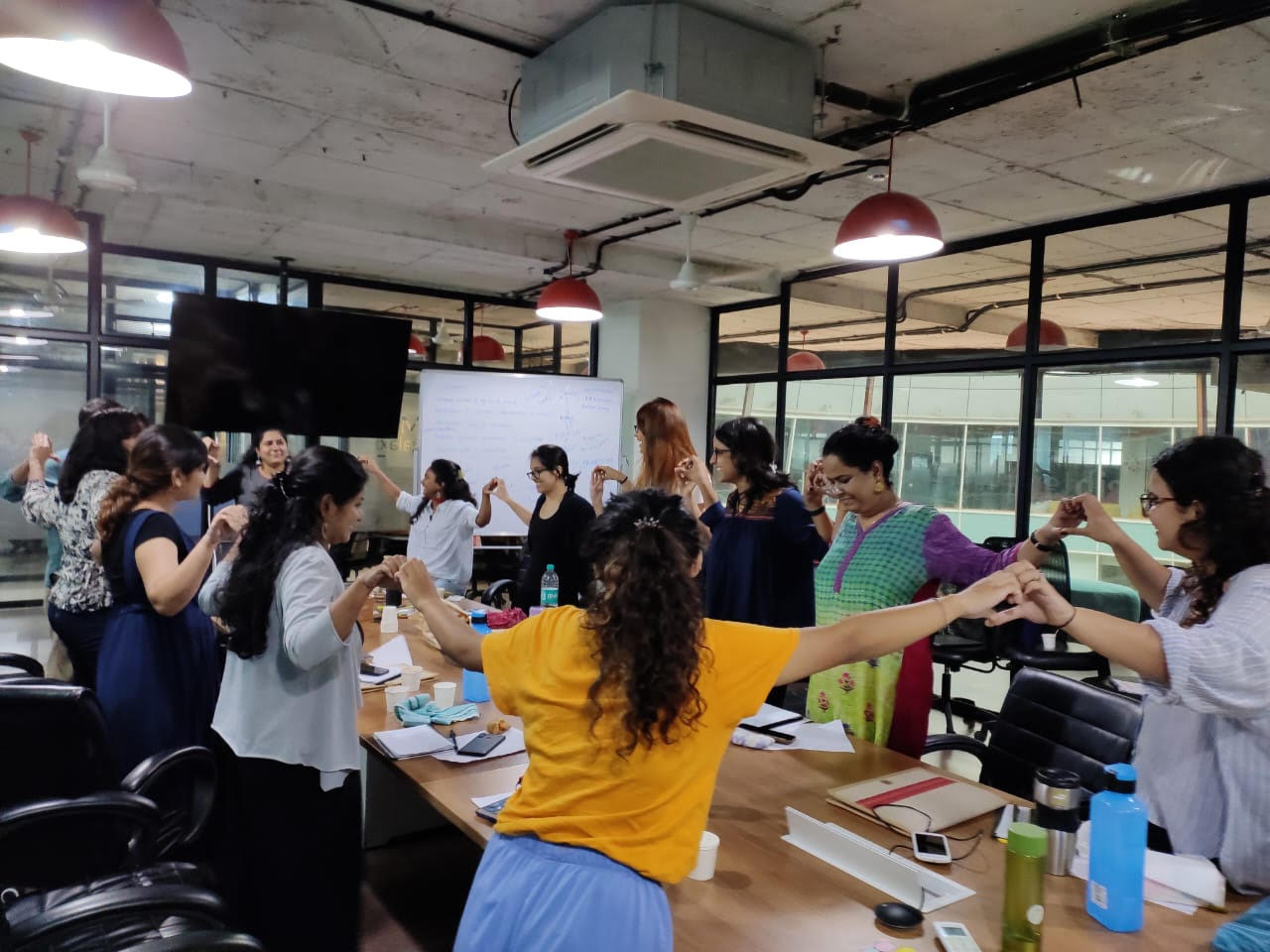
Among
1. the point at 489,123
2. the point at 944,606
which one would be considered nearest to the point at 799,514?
the point at 944,606

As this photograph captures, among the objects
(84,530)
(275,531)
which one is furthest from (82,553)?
(275,531)

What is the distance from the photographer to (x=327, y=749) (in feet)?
6.42

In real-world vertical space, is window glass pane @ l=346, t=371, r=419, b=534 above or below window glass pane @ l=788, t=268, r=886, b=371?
below

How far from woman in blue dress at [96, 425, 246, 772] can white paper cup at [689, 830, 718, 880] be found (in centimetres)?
155

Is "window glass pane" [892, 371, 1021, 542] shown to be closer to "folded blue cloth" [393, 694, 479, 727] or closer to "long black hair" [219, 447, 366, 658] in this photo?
"folded blue cloth" [393, 694, 479, 727]

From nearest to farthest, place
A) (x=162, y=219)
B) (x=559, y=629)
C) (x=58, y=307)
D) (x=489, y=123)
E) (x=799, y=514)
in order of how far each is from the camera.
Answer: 1. (x=559, y=629)
2. (x=799, y=514)
3. (x=489, y=123)
4. (x=162, y=219)
5. (x=58, y=307)

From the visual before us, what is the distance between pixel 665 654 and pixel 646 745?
15 cm

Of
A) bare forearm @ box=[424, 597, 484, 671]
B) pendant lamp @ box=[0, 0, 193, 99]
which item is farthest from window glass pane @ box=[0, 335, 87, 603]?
bare forearm @ box=[424, 597, 484, 671]

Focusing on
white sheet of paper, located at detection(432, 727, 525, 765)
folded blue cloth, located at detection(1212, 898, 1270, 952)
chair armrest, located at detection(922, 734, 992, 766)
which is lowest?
chair armrest, located at detection(922, 734, 992, 766)

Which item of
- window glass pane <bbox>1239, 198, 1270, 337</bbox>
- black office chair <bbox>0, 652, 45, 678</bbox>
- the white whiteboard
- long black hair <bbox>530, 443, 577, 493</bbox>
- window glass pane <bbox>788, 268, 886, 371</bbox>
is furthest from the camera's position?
the white whiteboard

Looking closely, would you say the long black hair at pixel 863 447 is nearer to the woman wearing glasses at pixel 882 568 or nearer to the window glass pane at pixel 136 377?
the woman wearing glasses at pixel 882 568

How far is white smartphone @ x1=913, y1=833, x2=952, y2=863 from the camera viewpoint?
1.60 meters

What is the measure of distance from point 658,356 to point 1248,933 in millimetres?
6126

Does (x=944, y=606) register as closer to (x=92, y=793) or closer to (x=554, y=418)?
(x=92, y=793)
